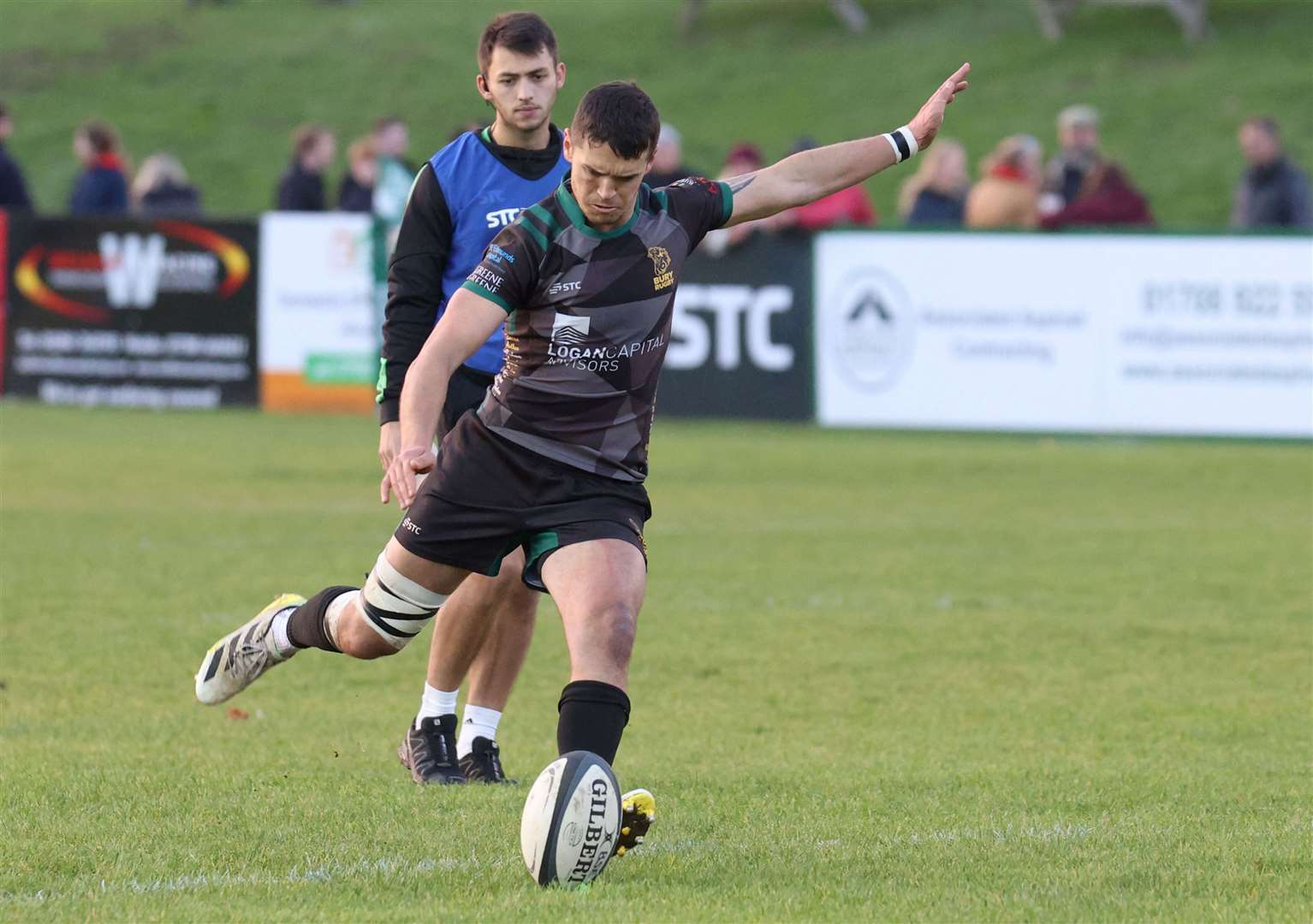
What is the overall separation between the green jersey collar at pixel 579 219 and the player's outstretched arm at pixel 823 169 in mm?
435

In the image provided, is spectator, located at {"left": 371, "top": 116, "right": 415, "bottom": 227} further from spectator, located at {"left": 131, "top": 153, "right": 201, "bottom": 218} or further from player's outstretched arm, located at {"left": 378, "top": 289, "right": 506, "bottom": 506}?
player's outstretched arm, located at {"left": 378, "top": 289, "right": 506, "bottom": 506}

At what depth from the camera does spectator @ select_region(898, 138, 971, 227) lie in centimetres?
1895

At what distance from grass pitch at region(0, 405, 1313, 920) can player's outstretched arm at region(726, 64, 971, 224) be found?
64.2 inches

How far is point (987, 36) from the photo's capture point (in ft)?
146

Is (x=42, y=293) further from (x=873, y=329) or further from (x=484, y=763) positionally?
(x=484, y=763)

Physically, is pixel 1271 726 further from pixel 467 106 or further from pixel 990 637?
pixel 467 106

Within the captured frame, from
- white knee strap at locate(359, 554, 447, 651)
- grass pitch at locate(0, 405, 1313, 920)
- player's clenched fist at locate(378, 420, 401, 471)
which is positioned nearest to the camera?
grass pitch at locate(0, 405, 1313, 920)

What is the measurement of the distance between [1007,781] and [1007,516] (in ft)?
22.7

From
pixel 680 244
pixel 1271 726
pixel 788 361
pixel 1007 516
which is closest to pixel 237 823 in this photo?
pixel 680 244

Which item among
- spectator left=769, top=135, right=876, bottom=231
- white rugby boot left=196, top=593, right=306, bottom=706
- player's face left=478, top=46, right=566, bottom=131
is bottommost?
white rugby boot left=196, top=593, right=306, bottom=706

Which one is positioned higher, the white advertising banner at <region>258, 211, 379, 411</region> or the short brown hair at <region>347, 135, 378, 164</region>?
the short brown hair at <region>347, 135, 378, 164</region>

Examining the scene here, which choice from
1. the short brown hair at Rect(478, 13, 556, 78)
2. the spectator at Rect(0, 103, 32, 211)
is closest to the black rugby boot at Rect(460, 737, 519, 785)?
the short brown hair at Rect(478, 13, 556, 78)

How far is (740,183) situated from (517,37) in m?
Result: 0.93

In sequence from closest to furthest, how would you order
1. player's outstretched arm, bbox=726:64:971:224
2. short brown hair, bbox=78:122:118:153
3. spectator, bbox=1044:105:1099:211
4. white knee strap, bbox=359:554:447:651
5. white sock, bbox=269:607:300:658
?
1. white knee strap, bbox=359:554:447:651
2. player's outstretched arm, bbox=726:64:971:224
3. white sock, bbox=269:607:300:658
4. spectator, bbox=1044:105:1099:211
5. short brown hair, bbox=78:122:118:153
